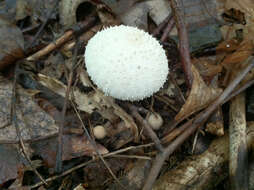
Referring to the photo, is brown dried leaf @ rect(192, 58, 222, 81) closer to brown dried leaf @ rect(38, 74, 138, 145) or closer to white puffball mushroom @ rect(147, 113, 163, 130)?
white puffball mushroom @ rect(147, 113, 163, 130)

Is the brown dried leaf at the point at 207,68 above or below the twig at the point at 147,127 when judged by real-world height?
above

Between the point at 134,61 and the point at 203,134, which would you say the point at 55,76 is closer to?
the point at 134,61

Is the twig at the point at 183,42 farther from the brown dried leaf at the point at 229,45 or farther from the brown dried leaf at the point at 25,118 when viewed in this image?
the brown dried leaf at the point at 25,118

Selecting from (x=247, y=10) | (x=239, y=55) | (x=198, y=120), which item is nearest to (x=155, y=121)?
(x=198, y=120)

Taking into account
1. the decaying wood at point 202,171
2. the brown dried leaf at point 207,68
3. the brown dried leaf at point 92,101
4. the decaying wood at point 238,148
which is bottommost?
the decaying wood at point 202,171

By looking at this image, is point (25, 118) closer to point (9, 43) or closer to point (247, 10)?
point (9, 43)

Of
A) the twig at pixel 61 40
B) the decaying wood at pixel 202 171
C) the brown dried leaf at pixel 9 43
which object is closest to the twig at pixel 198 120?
the decaying wood at pixel 202 171
